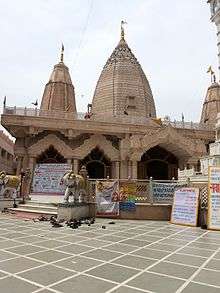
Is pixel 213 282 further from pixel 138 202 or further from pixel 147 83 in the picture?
pixel 147 83

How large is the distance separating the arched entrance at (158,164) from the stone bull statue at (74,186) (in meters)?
14.1

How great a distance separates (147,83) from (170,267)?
32.3 meters

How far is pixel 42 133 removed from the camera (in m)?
23.4

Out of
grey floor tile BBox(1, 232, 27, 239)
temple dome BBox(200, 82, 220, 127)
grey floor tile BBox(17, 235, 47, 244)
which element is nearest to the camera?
grey floor tile BBox(17, 235, 47, 244)

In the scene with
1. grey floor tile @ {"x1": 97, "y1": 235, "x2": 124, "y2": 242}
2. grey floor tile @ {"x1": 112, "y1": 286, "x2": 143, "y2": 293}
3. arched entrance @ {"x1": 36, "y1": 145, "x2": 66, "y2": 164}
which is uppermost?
arched entrance @ {"x1": 36, "y1": 145, "x2": 66, "y2": 164}

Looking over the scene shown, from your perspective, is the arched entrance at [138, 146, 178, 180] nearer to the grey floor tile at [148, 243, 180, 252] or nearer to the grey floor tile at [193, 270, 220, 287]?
the grey floor tile at [148, 243, 180, 252]

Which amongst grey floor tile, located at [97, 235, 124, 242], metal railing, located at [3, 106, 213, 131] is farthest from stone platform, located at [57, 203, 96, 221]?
metal railing, located at [3, 106, 213, 131]

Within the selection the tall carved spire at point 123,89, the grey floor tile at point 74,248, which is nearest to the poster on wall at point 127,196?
the grey floor tile at point 74,248

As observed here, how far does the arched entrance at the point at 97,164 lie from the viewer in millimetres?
26109

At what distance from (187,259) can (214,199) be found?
5182mm

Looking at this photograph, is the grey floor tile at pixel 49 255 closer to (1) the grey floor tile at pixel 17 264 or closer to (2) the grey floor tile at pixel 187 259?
(1) the grey floor tile at pixel 17 264

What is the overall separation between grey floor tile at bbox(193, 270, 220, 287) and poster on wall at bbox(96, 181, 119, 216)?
7.72 metres

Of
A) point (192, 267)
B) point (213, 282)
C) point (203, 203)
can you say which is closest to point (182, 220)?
point (203, 203)

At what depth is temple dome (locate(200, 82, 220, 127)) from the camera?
113ft
